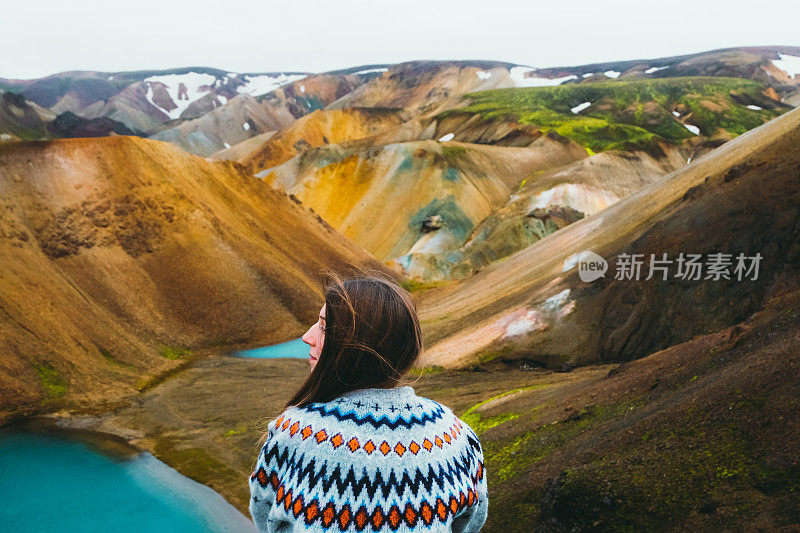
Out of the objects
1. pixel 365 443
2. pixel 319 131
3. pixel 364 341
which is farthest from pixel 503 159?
pixel 365 443

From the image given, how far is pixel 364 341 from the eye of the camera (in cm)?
277

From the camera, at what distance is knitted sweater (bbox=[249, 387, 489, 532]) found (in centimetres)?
260

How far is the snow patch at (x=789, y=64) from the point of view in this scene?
122 m

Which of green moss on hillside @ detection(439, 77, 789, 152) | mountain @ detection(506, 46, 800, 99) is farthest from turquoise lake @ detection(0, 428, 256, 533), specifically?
mountain @ detection(506, 46, 800, 99)

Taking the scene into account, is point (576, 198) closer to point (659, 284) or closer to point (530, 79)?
point (659, 284)

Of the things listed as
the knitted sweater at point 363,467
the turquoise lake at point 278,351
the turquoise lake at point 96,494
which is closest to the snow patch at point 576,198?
the turquoise lake at point 278,351

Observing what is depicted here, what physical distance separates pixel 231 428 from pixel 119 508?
14.1 feet

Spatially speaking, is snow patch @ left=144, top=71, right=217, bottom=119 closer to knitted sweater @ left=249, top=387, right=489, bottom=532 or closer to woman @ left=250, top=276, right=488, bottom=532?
woman @ left=250, top=276, right=488, bottom=532

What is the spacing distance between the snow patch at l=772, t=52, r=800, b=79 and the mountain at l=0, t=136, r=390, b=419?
128267 millimetres

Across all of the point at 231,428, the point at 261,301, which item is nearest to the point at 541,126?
the point at 261,301

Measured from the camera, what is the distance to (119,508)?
1339cm

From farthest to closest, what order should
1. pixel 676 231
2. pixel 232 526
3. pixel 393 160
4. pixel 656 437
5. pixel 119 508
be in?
pixel 393 160 → pixel 676 231 → pixel 119 508 → pixel 232 526 → pixel 656 437

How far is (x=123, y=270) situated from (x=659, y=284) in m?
24.9

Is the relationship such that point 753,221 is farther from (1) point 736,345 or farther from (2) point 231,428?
(2) point 231,428
